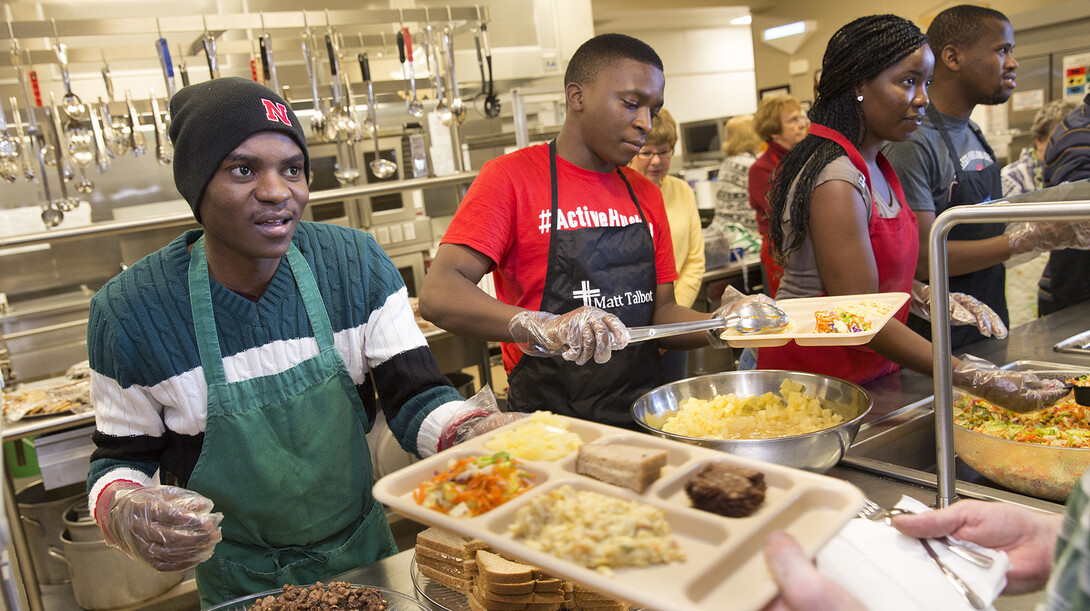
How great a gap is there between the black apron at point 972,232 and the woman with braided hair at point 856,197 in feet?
1.72

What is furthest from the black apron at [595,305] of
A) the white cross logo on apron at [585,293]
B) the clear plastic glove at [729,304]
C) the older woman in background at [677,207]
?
the older woman in background at [677,207]

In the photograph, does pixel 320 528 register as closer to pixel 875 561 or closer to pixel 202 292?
pixel 202 292

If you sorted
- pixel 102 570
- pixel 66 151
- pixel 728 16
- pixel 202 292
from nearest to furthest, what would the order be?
1. pixel 202 292
2. pixel 102 570
3. pixel 66 151
4. pixel 728 16

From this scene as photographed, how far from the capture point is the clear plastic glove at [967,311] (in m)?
2.18

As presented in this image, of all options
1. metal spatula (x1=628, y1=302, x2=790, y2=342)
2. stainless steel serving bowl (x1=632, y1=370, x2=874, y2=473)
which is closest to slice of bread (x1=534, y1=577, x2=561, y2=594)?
stainless steel serving bowl (x1=632, y1=370, x2=874, y2=473)

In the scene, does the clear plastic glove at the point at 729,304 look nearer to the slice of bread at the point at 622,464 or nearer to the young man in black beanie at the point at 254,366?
the young man in black beanie at the point at 254,366

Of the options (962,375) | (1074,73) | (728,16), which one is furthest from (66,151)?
(728,16)

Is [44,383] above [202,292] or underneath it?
underneath

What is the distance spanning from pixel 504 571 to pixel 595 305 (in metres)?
1.07

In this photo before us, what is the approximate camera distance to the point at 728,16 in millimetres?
10172

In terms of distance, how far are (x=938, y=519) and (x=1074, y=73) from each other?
→ 20.3 feet

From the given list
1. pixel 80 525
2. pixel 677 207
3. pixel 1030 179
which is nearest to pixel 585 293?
pixel 677 207

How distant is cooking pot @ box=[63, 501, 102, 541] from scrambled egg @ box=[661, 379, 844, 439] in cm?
266

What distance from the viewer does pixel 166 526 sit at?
1.25 m
